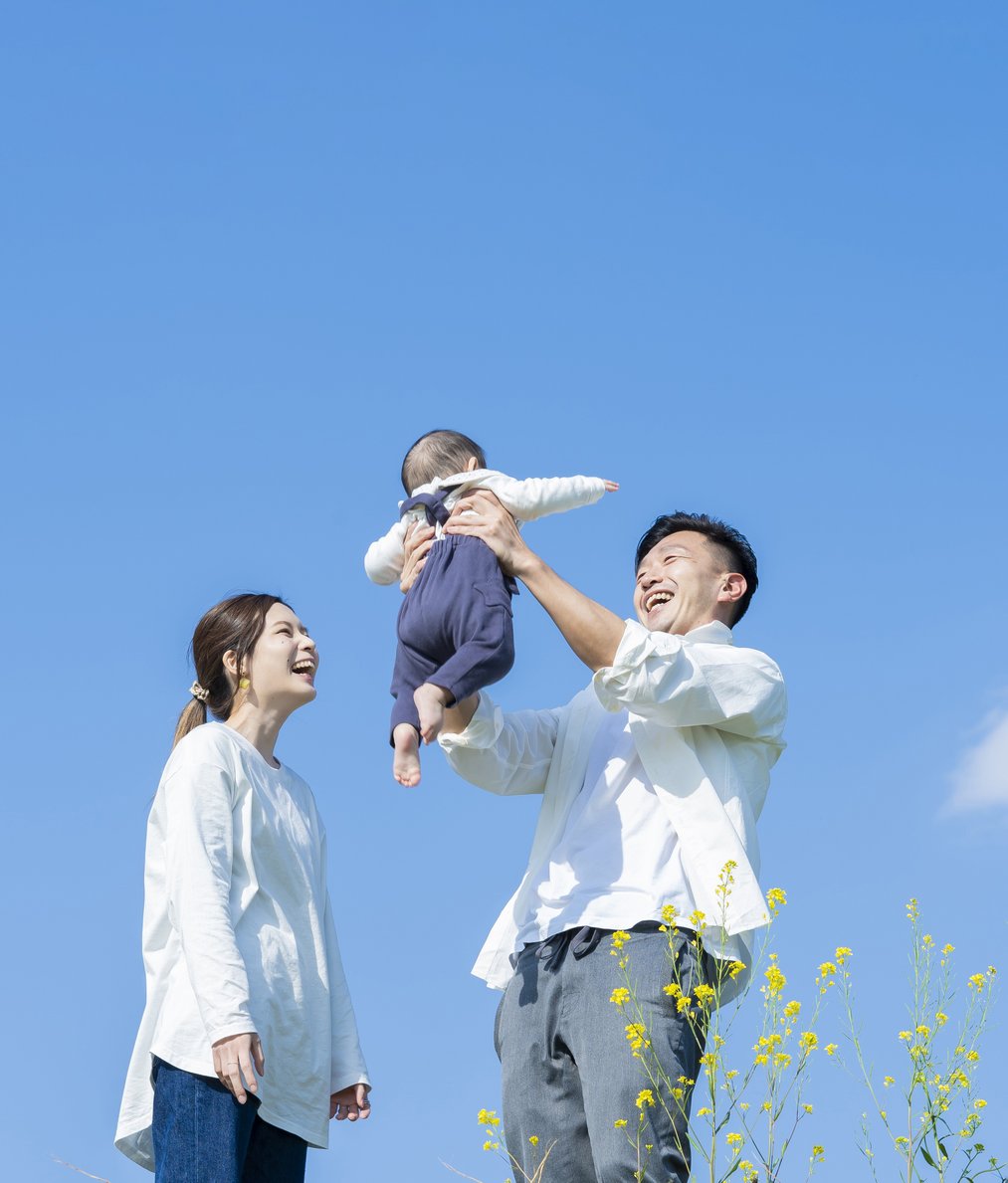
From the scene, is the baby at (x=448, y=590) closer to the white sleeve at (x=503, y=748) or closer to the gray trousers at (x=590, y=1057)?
the white sleeve at (x=503, y=748)

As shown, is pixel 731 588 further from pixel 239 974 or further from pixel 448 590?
pixel 239 974

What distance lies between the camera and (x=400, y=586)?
5023mm

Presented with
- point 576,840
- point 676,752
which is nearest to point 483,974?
point 576,840

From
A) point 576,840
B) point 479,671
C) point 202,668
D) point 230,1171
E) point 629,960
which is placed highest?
point 202,668

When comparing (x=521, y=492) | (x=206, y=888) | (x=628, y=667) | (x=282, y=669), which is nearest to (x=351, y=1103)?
(x=206, y=888)

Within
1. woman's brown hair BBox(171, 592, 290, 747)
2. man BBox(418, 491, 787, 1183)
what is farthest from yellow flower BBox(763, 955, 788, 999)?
woman's brown hair BBox(171, 592, 290, 747)

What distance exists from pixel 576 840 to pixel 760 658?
30.2 inches

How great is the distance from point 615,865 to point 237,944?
102cm

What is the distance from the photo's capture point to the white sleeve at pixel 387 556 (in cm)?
509

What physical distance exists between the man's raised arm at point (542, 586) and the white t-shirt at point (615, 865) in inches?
14.7

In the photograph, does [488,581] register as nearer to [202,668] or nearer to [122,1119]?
[202,668]

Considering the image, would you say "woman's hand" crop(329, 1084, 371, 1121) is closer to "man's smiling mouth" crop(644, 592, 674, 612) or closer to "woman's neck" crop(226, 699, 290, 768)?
"woman's neck" crop(226, 699, 290, 768)

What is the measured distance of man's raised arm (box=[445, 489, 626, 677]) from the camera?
4340mm

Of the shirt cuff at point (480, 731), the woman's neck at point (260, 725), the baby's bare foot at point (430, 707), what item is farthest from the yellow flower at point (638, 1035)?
the woman's neck at point (260, 725)
